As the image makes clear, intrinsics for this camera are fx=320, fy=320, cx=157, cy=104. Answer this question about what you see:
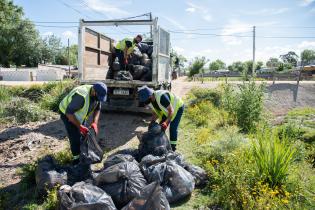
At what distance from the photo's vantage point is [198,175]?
14.7ft

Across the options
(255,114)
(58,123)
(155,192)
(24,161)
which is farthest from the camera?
(58,123)

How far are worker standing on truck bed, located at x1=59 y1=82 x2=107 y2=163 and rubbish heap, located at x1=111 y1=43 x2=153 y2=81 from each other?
3619mm

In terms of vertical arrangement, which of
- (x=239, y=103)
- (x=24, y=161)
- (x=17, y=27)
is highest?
(x=17, y=27)

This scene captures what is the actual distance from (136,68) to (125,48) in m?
0.66

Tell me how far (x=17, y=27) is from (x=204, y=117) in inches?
1653

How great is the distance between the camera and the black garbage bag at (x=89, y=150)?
455 cm

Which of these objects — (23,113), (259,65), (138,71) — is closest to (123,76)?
(138,71)

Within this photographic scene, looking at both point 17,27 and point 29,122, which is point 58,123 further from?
point 17,27

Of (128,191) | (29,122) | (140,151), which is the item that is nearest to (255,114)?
(140,151)

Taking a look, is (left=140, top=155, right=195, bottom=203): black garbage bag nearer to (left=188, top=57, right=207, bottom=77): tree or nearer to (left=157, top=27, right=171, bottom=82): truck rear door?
(left=157, top=27, right=171, bottom=82): truck rear door

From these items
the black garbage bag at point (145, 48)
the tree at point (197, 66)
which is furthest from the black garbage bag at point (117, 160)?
the tree at point (197, 66)

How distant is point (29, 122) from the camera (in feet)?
29.1

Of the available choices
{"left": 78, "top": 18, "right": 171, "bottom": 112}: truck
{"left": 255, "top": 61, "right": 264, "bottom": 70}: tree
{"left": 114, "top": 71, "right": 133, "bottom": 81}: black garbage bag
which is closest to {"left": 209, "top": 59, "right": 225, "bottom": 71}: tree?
{"left": 255, "top": 61, "right": 264, "bottom": 70}: tree

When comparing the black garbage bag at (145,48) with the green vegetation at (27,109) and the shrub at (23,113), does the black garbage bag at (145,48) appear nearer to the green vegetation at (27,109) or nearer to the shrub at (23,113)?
the green vegetation at (27,109)
